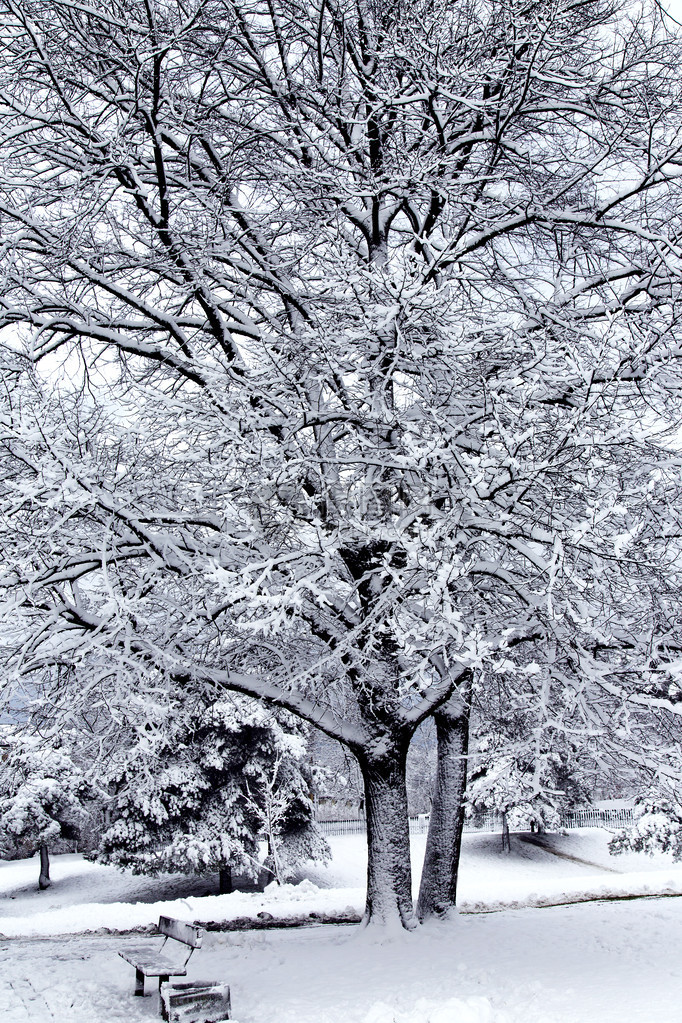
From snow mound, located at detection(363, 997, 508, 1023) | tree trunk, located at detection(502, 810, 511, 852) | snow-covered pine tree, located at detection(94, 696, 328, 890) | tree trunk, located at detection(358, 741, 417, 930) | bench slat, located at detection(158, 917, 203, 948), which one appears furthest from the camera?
tree trunk, located at detection(502, 810, 511, 852)

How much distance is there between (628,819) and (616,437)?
37.8 m

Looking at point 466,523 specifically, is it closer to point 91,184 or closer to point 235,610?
point 235,610

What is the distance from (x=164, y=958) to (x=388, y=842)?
9.33 feet

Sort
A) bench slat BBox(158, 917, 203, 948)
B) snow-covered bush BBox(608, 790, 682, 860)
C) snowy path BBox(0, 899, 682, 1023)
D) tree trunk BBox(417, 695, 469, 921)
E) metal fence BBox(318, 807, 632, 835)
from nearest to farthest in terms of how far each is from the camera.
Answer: snowy path BBox(0, 899, 682, 1023)
bench slat BBox(158, 917, 203, 948)
tree trunk BBox(417, 695, 469, 921)
snow-covered bush BBox(608, 790, 682, 860)
metal fence BBox(318, 807, 632, 835)

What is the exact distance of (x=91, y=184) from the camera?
780 cm

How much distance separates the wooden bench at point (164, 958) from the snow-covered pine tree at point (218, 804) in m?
12.5

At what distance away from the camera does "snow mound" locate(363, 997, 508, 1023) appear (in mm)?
5418

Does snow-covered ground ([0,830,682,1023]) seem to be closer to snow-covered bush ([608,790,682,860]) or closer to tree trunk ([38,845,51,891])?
snow-covered bush ([608,790,682,860])

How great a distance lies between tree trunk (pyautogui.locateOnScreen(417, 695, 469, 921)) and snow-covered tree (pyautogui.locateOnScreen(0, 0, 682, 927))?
0.55ft

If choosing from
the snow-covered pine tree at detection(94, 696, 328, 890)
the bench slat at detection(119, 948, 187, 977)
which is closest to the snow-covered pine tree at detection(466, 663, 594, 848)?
the bench slat at detection(119, 948, 187, 977)

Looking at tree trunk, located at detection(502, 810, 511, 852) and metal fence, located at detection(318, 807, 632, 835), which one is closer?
tree trunk, located at detection(502, 810, 511, 852)

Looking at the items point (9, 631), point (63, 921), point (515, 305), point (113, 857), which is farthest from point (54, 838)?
point (515, 305)

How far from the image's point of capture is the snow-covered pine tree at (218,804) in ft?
67.6

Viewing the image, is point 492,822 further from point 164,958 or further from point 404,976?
point 164,958
